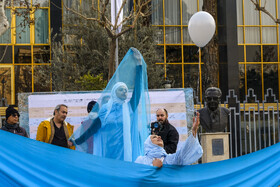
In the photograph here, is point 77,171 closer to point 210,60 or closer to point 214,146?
point 214,146

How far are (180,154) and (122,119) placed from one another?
2.39m

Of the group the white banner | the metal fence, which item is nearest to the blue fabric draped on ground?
the white banner

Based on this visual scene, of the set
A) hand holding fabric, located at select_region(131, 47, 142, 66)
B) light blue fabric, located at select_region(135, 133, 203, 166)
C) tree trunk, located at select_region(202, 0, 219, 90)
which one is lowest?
light blue fabric, located at select_region(135, 133, 203, 166)

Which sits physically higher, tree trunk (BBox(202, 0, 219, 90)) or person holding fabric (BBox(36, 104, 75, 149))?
tree trunk (BBox(202, 0, 219, 90))

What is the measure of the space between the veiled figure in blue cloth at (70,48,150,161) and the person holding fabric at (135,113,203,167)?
2.02 metres

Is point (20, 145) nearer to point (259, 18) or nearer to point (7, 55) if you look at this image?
point (7, 55)

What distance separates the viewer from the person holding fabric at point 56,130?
7586 mm

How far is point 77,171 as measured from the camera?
4535mm

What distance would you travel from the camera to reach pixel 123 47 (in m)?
17.7

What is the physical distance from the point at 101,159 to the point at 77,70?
41.6ft

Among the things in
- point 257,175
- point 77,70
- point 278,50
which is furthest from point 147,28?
point 257,175

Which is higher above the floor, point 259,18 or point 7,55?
point 259,18

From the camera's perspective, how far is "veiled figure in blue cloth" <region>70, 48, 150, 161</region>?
6.82 metres

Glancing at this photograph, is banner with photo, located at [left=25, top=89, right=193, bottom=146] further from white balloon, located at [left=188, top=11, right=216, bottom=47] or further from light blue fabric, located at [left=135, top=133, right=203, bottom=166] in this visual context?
light blue fabric, located at [left=135, top=133, right=203, bottom=166]
